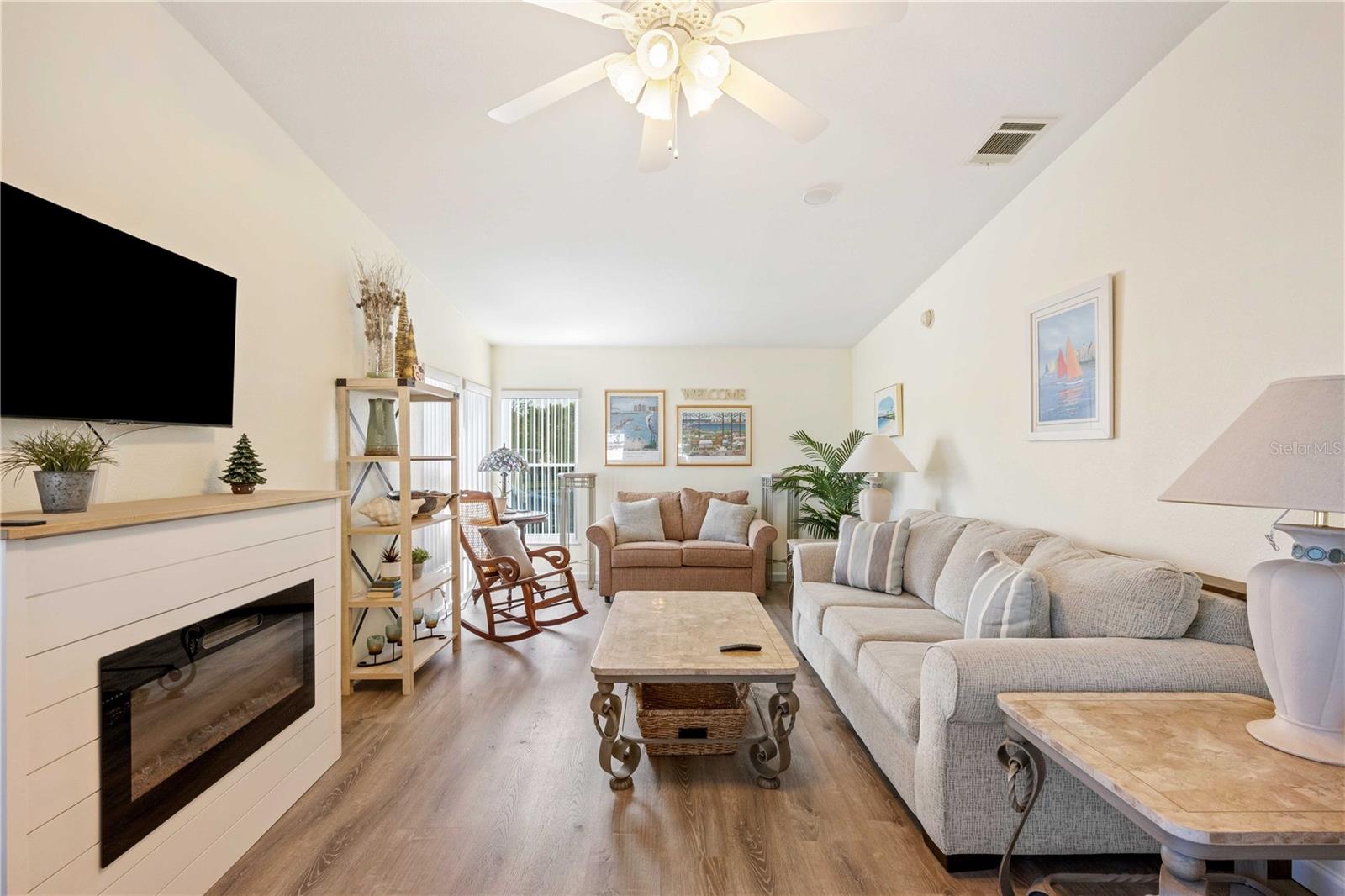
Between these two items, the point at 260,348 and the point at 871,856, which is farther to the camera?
the point at 260,348

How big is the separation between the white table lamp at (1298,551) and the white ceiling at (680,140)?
1379mm

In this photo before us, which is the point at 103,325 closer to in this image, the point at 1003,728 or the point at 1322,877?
the point at 1003,728

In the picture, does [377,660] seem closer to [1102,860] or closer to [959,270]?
[1102,860]

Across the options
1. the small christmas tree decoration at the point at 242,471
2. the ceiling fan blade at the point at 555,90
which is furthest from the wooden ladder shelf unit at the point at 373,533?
the ceiling fan blade at the point at 555,90

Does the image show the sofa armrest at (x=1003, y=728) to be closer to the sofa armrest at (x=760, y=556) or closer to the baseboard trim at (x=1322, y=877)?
the baseboard trim at (x=1322, y=877)

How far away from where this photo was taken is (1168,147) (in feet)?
6.79

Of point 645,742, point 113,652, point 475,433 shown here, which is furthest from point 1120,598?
point 475,433

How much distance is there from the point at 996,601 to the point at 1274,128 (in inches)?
63.3

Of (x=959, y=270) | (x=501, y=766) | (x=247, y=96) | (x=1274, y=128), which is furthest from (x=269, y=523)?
(x=959, y=270)

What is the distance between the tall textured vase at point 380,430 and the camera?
3.13m

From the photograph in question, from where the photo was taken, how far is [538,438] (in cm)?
657

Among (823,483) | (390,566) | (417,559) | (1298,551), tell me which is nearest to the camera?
(1298,551)

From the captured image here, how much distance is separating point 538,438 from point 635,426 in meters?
1.07

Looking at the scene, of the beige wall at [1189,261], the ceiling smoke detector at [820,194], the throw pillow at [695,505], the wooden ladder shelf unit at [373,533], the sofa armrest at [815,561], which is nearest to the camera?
the beige wall at [1189,261]
